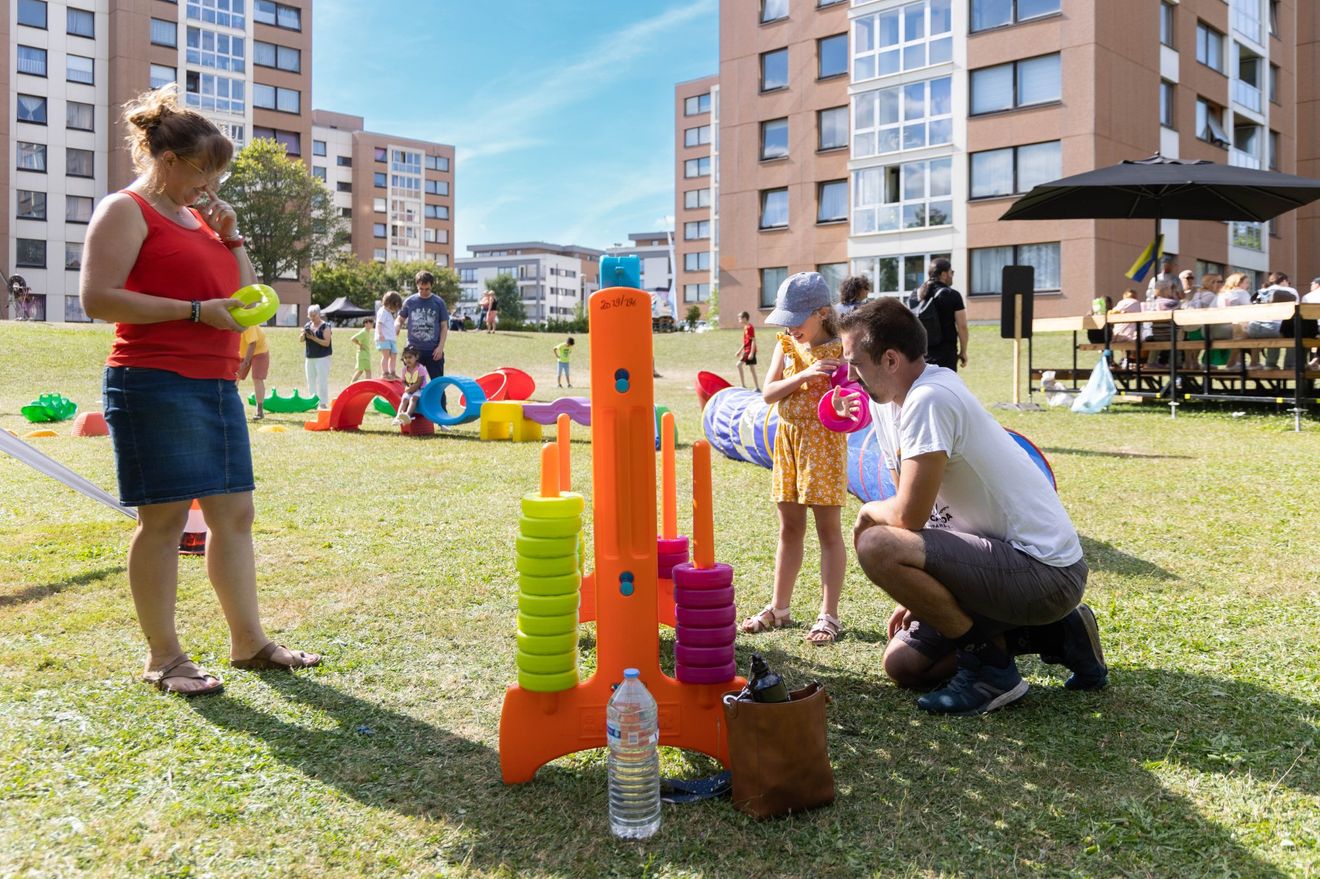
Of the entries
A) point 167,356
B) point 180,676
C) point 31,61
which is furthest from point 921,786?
point 31,61

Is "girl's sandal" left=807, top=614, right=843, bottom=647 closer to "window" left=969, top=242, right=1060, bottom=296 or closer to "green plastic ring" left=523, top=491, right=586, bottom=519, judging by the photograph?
"green plastic ring" left=523, top=491, right=586, bottom=519

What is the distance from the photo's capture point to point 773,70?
3628cm

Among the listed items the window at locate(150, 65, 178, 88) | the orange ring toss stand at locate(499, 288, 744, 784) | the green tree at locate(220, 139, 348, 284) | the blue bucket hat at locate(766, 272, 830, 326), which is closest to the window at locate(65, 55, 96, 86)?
the window at locate(150, 65, 178, 88)

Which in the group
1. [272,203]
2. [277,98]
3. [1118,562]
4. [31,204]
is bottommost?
[1118,562]

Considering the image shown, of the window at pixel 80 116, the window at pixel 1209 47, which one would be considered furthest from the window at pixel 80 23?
the window at pixel 1209 47

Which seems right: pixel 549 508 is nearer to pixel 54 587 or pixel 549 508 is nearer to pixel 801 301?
pixel 801 301

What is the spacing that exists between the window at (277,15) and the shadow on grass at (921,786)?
70.1m

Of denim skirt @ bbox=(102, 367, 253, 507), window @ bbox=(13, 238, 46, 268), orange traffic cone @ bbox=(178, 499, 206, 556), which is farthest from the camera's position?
window @ bbox=(13, 238, 46, 268)

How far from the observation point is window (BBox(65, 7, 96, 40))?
170 ft

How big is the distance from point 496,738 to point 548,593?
648 mm

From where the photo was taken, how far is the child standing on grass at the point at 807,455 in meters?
4.15

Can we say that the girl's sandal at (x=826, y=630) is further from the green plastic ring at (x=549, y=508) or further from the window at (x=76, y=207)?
the window at (x=76, y=207)

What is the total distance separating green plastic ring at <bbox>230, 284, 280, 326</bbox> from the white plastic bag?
12830mm

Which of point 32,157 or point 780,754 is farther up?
point 32,157
